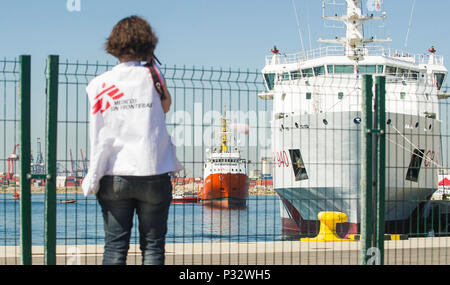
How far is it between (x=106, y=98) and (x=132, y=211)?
0.75 m

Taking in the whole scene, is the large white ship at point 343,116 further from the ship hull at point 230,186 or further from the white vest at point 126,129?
the white vest at point 126,129

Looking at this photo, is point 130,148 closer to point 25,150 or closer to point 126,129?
point 126,129

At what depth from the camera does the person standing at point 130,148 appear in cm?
397

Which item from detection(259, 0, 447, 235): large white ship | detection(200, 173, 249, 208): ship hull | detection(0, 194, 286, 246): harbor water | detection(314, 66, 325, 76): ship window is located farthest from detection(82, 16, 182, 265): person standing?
detection(314, 66, 325, 76): ship window

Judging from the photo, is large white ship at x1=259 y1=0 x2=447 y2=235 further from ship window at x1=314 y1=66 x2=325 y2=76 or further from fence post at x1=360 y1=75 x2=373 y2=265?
fence post at x1=360 y1=75 x2=373 y2=265

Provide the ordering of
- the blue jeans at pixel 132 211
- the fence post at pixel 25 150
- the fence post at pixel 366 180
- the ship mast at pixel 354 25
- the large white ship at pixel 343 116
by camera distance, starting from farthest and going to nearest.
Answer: the ship mast at pixel 354 25
the large white ship at pixel 343 116
the fence post at pixel 366 180
the fence post at pixel 25 150
the blue jeans at pixel 132 211

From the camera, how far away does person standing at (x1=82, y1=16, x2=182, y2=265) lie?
3.97 m

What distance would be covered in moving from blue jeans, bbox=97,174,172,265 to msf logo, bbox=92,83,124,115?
45cm

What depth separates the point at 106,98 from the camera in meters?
4.05

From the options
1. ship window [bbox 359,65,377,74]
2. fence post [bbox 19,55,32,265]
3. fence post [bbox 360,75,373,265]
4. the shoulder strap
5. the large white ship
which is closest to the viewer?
the shoulder strap

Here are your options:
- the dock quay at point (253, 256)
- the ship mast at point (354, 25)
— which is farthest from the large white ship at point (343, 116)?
the dock quay at point (253, 256)
